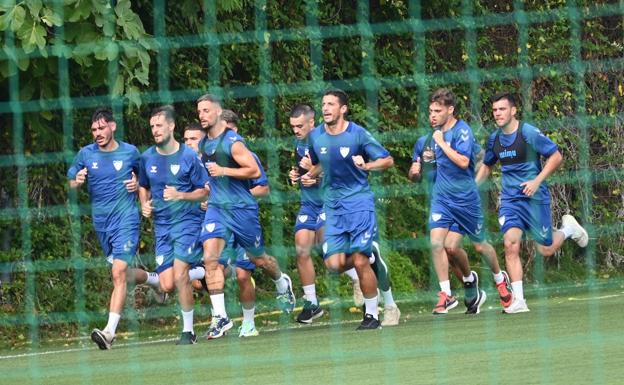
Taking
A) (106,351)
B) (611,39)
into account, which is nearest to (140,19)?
(106,351)

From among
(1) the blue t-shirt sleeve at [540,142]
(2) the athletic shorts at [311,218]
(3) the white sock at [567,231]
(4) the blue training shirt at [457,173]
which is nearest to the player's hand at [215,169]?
(2) the athletic shorts at [311,218]

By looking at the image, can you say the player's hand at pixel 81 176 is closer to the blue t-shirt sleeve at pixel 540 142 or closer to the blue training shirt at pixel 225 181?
the blue training shirt at pixel 225 181

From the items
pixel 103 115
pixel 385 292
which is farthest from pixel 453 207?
pixel 103 115

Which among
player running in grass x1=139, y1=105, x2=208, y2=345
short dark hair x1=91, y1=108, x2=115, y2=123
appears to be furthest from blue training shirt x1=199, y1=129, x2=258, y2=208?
short dark hair x1=91, y1=108, x2=115, y2=123

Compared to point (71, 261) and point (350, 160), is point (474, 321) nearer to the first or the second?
point (350, 160)

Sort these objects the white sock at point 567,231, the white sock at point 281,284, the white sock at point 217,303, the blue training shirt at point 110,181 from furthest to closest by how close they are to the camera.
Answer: the white sock at point 567,231, the white sock at point 281,284, the blue training shirt at point 110,181, the white sock at point 217,303

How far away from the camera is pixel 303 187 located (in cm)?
1292

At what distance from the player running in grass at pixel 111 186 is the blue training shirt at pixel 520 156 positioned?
2.92m

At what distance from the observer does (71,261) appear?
572 inches

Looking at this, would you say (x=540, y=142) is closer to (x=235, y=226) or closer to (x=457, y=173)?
(x=457, y=173)

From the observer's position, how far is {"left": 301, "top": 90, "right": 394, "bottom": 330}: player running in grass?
11.5 meters

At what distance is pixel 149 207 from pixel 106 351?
3.68 feet

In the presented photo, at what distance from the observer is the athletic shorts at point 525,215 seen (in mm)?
12258

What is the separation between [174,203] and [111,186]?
62cm
